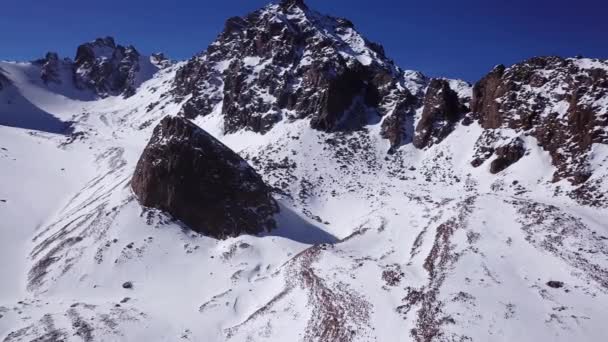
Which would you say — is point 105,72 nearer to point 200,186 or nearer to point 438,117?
point 438,117

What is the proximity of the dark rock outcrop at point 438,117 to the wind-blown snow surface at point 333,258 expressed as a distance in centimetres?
254

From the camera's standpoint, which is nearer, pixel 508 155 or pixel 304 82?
pixel 508 155

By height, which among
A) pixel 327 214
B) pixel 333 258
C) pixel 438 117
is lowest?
pixel 333 258

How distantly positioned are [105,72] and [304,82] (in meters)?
126

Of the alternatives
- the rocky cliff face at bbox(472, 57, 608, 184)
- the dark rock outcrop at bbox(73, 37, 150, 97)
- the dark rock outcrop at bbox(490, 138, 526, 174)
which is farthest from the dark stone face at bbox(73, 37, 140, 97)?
the dark rock outcrop at bbox(490, 138, 526, 174)

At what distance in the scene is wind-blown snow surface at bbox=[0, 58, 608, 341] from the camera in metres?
31.2

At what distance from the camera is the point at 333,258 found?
41969 millimetres

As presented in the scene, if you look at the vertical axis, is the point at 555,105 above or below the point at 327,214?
above

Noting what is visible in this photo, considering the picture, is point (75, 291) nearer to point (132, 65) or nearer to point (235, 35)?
point (235, 35)

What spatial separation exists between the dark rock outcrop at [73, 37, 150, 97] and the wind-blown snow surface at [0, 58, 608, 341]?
112386 millimetres

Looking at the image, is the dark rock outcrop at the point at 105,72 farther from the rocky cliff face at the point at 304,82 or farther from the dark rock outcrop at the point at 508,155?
the dark rock outcrop at the point at 508,155

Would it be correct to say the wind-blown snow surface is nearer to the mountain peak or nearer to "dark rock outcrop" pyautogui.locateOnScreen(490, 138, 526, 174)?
"dark rock outcrop" pyautogui.locateOnScreen(490, 138, 526, 174)

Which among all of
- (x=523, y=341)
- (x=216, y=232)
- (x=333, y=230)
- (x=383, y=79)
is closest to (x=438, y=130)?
(x=383, y=79)

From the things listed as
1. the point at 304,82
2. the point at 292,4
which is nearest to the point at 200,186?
the point at 304,82
